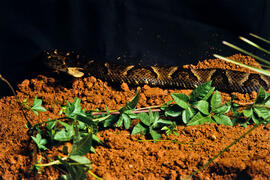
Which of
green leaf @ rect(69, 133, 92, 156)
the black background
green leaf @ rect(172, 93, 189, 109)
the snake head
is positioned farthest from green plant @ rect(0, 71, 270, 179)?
the black background

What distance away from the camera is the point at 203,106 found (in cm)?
161

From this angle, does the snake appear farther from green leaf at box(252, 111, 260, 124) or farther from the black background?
green leaf at box(252, 111, 260, 124)

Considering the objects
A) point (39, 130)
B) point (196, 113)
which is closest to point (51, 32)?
point (39, 130)

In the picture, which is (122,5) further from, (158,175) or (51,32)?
(158,175)

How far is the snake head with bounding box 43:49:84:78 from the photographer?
6.95ft

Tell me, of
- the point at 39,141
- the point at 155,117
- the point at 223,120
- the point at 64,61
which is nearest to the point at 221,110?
the point at 223,120

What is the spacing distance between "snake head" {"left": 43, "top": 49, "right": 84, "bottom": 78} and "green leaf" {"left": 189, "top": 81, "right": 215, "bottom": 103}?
0.92 meters

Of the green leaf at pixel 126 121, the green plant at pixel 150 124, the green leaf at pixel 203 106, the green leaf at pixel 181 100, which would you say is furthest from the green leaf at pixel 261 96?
the green leaf at pixel 126 121

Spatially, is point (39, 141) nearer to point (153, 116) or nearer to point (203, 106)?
point (153, 116)

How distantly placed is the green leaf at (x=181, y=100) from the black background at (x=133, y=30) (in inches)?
37.2

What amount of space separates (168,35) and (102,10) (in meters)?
0.68

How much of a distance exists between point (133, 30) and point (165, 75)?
1.74 ft

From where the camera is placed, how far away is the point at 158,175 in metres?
1.44

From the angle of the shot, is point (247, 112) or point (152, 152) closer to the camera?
point (152, 152)
